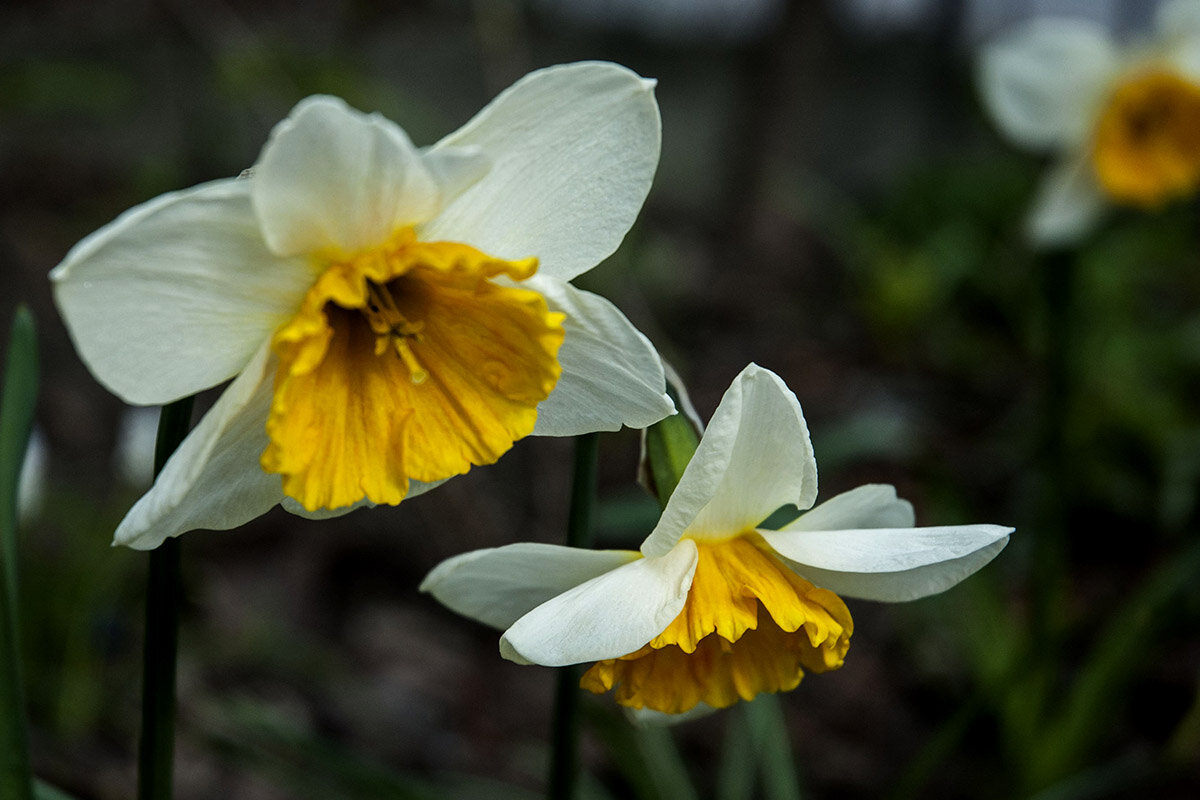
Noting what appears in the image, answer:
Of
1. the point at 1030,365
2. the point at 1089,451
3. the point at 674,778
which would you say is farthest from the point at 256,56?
the point at 1030,365

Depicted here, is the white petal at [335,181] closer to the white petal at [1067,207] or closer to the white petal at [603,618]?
the white petal at [603,618]

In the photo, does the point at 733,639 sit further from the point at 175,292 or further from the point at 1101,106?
the point at 1101,106

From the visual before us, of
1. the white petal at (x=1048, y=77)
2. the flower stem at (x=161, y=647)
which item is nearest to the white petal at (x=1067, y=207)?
the white petal at (x=1048, y=77)

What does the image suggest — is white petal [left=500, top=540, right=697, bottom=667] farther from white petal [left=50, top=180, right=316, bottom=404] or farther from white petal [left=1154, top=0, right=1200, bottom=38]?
white petal [left=1154, top=0, right=1200, bottom=38]

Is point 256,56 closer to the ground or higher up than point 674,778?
higher up

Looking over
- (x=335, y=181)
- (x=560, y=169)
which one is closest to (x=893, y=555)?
(x=560, y=169)

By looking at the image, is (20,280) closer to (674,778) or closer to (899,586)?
(674,778)
